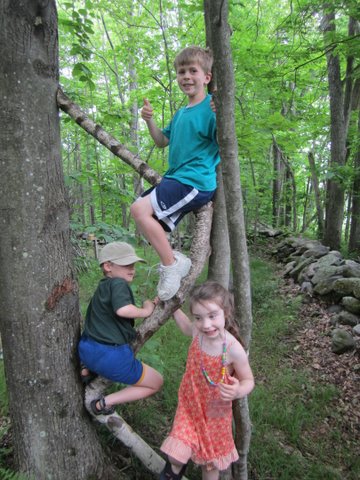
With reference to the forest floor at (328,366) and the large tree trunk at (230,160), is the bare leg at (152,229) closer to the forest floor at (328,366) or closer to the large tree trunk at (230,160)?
the large tree trunk at (230,160)

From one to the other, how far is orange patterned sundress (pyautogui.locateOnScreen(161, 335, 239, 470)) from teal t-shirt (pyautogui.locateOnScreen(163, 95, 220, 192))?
1072 millimetres

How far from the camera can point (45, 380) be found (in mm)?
1964

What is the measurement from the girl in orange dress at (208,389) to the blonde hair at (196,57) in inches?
60.1

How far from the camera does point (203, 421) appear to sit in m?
2.07

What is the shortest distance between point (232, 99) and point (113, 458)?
9.37 ft

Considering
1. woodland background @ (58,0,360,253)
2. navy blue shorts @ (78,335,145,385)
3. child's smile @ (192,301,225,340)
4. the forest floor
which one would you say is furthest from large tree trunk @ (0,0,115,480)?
the forest floor

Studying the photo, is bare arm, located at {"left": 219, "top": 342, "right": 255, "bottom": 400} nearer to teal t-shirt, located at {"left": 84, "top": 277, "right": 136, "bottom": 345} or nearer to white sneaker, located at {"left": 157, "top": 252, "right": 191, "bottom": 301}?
white sneaker, located at {"left": 157, "top": 252, "right": 191, "bottom": 301}

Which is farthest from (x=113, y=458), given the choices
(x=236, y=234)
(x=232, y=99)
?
(x=232, y=99)

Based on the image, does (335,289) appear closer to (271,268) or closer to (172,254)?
(271,268)

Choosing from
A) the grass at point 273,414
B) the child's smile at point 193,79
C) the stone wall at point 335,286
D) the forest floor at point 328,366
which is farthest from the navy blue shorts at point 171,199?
the stone wall at point 335,286

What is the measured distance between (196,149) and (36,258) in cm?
126

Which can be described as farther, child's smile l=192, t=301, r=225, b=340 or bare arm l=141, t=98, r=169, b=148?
bare arm l=141, t=98, r=169, b=148

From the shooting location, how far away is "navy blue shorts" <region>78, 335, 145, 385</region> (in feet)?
6.68

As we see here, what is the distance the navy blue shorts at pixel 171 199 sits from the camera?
206 cm
